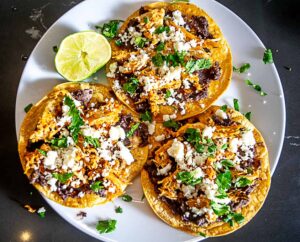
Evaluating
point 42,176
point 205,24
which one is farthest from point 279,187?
point 42,176

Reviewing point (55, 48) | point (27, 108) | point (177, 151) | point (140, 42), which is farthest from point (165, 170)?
point (55, 48)

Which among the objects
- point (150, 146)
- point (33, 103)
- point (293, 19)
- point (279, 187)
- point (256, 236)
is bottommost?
point (256, 236)

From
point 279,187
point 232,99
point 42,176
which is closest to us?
point 42,176

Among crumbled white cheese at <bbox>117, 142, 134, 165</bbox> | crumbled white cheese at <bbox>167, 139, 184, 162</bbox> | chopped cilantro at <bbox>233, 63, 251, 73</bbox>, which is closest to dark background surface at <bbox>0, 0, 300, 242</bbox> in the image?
chopped cilantro at <bbox>233, 63, 251, 73</bbox>

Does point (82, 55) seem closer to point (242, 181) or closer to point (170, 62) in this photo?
point (170, 62)

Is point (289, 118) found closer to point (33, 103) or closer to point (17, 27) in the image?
point (33, 103)

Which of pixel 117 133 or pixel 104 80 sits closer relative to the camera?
pixel 117 133

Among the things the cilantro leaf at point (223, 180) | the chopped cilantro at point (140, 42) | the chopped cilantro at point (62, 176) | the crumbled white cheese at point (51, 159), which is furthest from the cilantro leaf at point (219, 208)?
the chopped cilantro at point (140, 42)

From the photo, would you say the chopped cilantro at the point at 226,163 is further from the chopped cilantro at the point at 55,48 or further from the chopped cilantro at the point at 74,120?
the chopped cilantro at the point at 55,48
